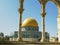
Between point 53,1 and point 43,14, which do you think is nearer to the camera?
point 43,14

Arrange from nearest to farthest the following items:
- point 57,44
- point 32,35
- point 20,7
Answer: point 57,44, point 20,7, point 32,35

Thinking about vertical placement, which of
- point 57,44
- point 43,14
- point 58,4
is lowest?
point 57,44

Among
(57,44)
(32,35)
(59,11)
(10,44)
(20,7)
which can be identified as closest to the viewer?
(10,44)

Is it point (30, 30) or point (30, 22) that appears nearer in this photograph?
point (30, 22)

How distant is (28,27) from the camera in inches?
1820

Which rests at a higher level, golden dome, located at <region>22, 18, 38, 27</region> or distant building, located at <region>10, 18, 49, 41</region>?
golden dome, located at <region>22, 18, 38, 27</region>

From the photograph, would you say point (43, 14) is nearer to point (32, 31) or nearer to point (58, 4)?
point (58, 4)

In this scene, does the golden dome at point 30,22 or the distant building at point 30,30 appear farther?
the golden dome at point 30,22

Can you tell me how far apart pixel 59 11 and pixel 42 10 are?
2339 millimetres

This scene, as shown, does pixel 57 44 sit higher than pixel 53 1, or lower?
lower

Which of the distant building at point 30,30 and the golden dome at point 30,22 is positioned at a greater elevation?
the golden dome at point 30,22

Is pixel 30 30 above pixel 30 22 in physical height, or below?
below

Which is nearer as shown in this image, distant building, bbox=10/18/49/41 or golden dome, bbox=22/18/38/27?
distant building, bbox=10/18/49/41

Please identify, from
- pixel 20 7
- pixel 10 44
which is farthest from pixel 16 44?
pixel 20 7
